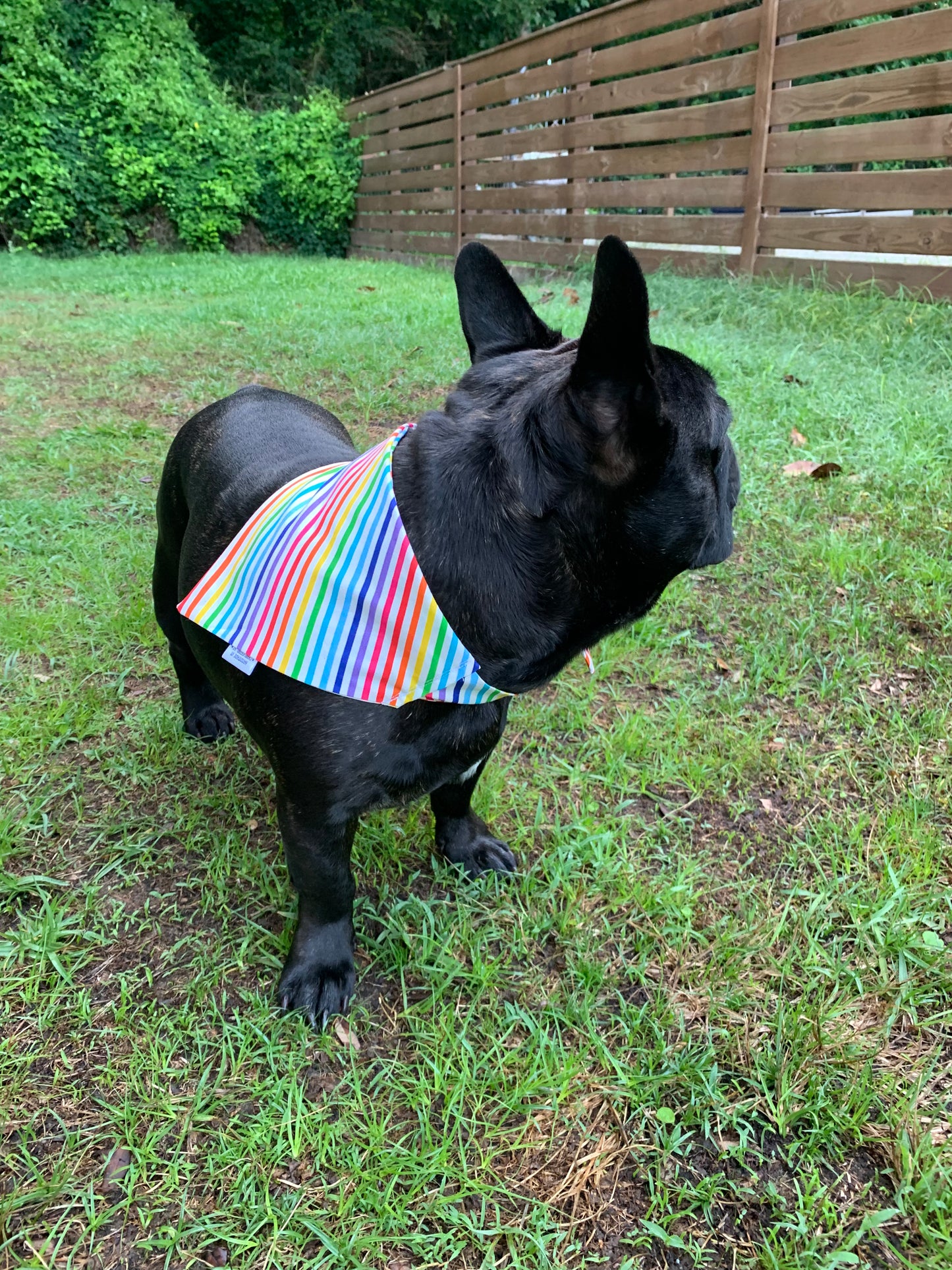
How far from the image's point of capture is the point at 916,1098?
154 centimetres

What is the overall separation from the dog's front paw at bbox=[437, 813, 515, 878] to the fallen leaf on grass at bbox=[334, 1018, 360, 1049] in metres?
0.51

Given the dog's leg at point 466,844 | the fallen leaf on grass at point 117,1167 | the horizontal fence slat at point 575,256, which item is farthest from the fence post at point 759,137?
the fallen leaf on grass at point 117,1167

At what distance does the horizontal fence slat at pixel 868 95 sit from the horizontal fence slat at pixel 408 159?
6605mm

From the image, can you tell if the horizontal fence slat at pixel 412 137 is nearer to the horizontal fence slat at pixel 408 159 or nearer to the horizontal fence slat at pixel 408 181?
the horizontal fence slat at pixel 408 159

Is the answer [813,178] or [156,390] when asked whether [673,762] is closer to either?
[156,390]

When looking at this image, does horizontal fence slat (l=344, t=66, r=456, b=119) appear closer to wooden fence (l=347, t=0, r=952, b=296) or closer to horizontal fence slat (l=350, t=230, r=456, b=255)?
wooden fence (l=347, t=0, r=952, b=296)

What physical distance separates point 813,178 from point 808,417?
2.99 meters

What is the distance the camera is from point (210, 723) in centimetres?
258

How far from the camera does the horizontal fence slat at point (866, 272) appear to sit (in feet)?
17.6

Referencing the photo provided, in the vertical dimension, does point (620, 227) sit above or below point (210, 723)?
above

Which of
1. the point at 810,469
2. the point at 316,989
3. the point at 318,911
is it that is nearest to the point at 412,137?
the point at 810,469

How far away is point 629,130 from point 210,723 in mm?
7934

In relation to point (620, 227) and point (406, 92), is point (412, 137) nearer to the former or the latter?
point (406, 92)

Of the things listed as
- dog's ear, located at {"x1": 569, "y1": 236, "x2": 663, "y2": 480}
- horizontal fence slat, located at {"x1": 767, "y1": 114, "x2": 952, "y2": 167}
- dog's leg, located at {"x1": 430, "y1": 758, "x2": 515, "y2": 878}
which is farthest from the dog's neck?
horizontal fence slat, located at {"x1": 767, "y1": 114, "x2": 952, "y2": 167}
